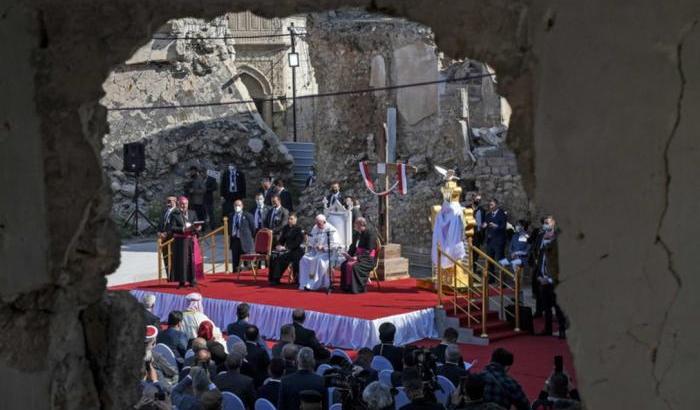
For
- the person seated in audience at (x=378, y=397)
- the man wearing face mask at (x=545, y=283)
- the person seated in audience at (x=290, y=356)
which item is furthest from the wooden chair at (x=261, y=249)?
the person seated in audience at (x=378, y=397)

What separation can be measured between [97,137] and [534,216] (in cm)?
1415

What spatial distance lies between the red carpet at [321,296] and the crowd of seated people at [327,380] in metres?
3.58

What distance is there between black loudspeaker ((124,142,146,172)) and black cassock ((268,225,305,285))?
294 inches

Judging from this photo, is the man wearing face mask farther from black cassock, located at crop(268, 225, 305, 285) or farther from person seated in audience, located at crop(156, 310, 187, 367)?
person seated in audience, located at crop(156, 310, 187, 367)

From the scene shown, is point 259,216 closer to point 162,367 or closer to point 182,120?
point 182,120

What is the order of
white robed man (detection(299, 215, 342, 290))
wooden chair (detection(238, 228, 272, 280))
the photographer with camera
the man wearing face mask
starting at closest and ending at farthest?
the photographer with camera
the man wearing face mask
white robed man (detection(299, 215, 342, 290))
wooden chair (detection(238, 228, 272, 280))

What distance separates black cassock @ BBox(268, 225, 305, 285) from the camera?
53.7 ft

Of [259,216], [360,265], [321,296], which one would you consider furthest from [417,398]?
[259,216]

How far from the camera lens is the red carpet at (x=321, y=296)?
14.1 m

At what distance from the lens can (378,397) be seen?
701 centimetres

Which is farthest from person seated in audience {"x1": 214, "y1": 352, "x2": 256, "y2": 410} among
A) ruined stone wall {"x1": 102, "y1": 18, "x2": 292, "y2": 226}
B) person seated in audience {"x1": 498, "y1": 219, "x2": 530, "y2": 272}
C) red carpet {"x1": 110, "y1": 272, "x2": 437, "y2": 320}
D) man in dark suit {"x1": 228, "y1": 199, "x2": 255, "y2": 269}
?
ruined stone wall {"x1": 102, "y1": 18, "x2": 292, "y2": 226}

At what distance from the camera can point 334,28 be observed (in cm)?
2309

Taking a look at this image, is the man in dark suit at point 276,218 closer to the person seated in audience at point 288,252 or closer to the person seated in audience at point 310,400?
the person seated in audience at point 288,252

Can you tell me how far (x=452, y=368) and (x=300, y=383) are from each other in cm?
171
